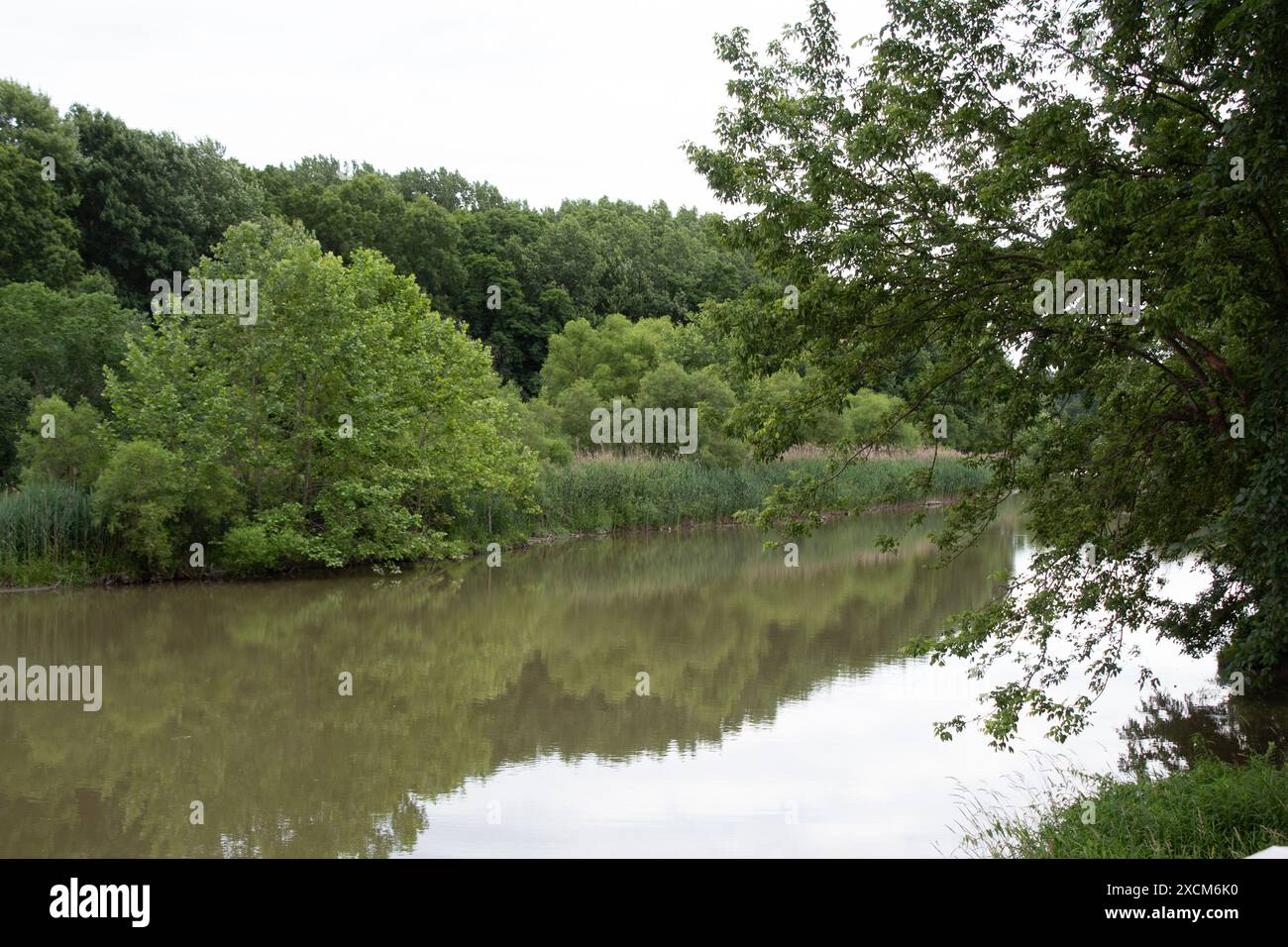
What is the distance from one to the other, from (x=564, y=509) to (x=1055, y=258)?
85.5 feet

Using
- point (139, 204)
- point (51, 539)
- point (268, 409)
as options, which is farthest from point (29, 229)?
point (51, 539)

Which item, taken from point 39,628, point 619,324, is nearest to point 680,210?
point 619,324

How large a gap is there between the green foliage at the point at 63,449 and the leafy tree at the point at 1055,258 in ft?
55.7

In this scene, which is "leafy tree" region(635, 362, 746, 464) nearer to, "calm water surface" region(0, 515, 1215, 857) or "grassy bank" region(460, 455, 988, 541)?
"grassy bank" region(460, 455, 988, 541)

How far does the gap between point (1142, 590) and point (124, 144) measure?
4721cm

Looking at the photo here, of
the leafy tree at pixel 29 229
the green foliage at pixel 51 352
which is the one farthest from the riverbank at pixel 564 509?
the leafy tree at pixel 29 229

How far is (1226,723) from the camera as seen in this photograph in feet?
37.7

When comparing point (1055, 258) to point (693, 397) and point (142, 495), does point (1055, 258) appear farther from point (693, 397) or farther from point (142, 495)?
point (693, 397)

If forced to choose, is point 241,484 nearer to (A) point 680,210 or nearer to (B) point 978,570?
(B) point 978,570

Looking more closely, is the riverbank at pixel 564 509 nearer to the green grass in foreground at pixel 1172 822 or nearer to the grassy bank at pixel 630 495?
the grassy bank at pixel 630 495

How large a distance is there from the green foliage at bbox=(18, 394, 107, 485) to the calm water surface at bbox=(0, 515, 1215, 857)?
112 inches

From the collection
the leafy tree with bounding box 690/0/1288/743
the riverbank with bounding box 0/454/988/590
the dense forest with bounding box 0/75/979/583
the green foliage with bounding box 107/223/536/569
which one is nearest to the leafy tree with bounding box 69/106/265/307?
the dense forest with bounding box 0/75/979/583

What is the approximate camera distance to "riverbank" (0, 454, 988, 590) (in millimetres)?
20984

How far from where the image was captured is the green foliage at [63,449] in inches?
869
